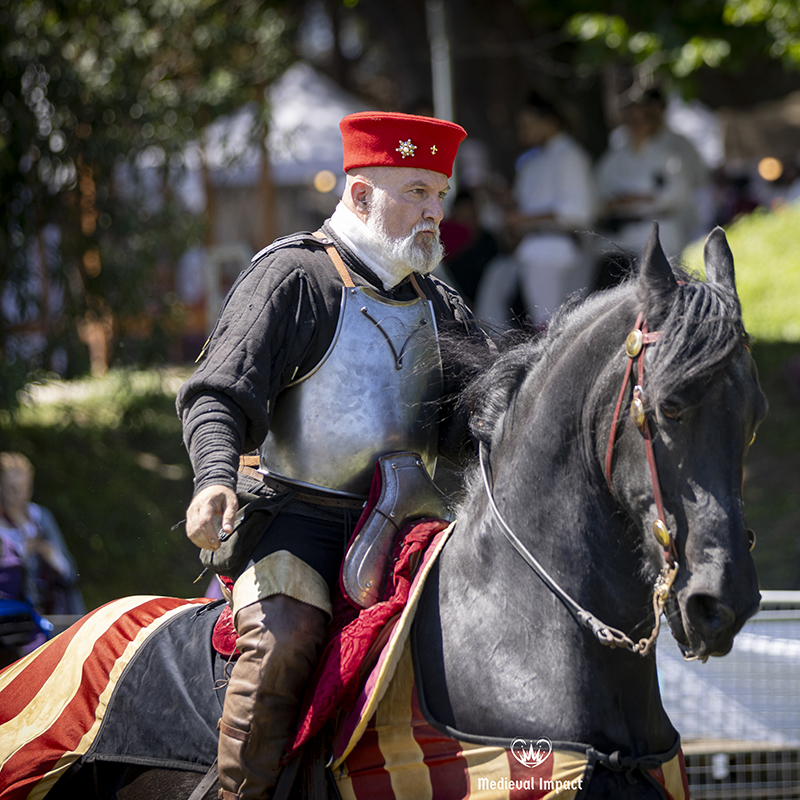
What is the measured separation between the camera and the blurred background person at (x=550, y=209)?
8375 mm

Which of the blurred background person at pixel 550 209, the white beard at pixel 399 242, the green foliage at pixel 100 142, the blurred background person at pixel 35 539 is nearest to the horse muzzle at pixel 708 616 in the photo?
the white beard at pixel 399 242

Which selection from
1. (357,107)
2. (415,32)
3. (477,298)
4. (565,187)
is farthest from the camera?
(357,107)

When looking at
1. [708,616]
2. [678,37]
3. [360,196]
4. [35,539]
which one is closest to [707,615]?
[708,616]

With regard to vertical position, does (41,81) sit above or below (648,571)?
above

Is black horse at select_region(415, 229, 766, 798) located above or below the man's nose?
below

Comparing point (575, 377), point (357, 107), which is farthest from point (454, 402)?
point (357, 107)

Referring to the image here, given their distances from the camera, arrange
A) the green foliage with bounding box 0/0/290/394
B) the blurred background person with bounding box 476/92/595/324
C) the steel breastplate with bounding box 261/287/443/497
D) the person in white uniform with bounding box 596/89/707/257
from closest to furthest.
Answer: the steel breastplate with bounding box 261/287/443/497, the green foliage with bounding box 0/0/290/394, the blurred background person with bounding box 476/92/595/324, the person in white uniform with bounding box 596/89/707/257

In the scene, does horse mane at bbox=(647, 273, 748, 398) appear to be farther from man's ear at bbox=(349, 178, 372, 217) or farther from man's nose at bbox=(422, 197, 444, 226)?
→ man's ear at bbox=(349, 178, 372, 217)

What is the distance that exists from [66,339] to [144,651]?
5.81 meters

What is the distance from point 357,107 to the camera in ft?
46.5

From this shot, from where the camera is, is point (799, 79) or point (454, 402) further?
point (799, 79)

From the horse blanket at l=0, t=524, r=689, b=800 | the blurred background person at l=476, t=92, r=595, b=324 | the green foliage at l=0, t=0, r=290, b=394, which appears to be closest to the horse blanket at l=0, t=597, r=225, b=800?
the horse blanket at l=0, t=524, r=689, b=800

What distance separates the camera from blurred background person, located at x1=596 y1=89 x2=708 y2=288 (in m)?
8.62

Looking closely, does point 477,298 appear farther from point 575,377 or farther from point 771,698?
point 575,377
